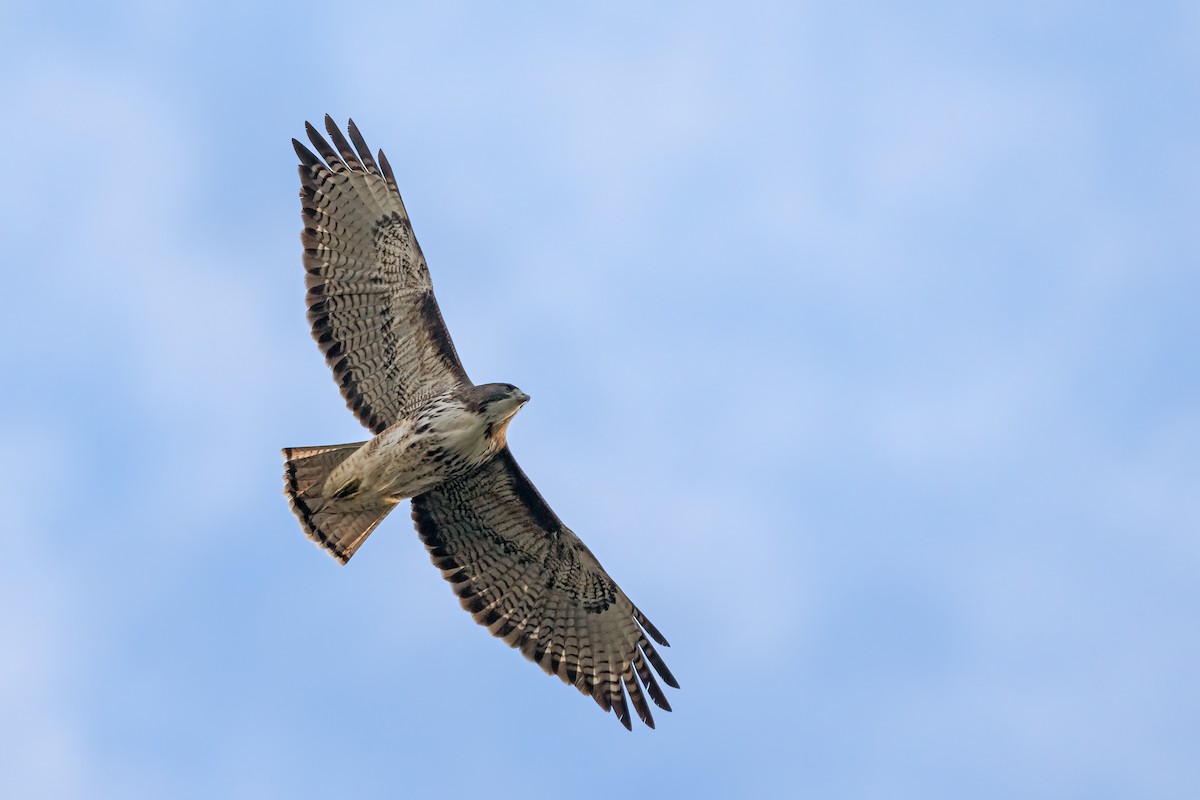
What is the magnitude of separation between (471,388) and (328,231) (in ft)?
6.45

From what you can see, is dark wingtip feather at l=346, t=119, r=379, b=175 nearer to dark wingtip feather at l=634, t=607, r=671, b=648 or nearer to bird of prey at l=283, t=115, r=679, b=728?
bird of prey at l=283, t=115, r=679, b=728

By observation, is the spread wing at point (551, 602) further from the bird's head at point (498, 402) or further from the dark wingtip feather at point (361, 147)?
the dark wingtip feather at point (361, 147)

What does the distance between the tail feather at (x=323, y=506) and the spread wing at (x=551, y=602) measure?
54 cm

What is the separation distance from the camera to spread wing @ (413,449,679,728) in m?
12.8

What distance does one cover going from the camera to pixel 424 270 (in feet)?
41.8

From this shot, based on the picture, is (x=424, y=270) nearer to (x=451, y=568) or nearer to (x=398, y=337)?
(x=398, y=337)

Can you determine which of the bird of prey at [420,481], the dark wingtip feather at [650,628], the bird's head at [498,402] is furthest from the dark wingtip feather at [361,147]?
the dark wingtip feather at [650,628]

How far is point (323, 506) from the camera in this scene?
41.2 feet

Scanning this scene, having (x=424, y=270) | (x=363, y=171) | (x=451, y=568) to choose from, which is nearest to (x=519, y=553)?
(x=451, y=568)

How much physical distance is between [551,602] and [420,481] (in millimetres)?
1741

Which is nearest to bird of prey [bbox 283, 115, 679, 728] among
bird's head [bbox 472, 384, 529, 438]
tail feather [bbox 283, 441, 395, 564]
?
tail feather [bbox 283, 441, 395, 564]

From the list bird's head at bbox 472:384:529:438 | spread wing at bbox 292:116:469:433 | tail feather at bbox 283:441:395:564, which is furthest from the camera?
spread wing at bbox 292:116:469:433

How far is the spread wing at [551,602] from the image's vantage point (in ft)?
42.0

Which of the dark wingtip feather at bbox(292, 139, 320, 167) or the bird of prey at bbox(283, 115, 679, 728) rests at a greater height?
the dark wingtip feather at bbox(292, 139, 320, 167)
